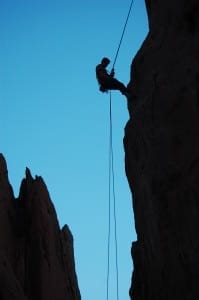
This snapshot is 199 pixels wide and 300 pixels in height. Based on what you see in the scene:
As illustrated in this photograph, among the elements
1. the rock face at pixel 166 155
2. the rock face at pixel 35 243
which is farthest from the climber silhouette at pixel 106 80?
the rock face at pixel 35 243

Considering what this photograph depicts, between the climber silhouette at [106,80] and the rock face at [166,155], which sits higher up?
the climber silhouette at [106,80]

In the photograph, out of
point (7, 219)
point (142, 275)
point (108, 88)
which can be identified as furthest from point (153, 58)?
point (7, 219)

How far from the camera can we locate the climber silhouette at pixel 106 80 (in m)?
16.7

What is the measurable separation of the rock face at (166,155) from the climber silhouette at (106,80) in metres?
1.14

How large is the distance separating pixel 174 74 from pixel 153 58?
5.59 ft

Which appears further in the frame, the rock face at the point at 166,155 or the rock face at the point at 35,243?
the rock face at the point at 35,243

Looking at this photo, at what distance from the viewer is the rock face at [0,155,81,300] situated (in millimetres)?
22625

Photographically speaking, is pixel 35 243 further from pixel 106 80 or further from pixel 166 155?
pixel 166 155

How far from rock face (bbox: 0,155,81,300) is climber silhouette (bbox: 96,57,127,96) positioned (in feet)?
28.9

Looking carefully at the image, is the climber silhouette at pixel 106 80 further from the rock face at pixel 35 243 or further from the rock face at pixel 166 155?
the rock face at pixel 35 243

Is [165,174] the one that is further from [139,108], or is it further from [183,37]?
[183,37]

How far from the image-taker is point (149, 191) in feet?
42.7

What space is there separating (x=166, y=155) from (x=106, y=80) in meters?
5.64

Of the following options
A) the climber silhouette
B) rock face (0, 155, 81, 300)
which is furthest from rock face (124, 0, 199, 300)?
rock face (0, 155, 81, 300)
